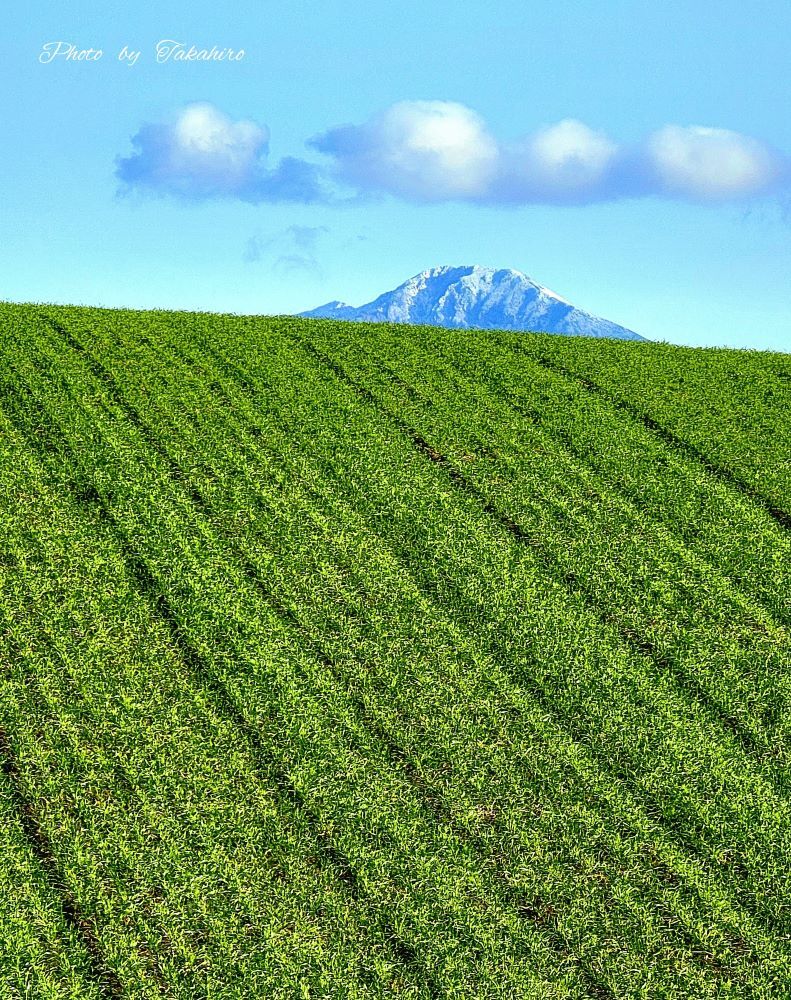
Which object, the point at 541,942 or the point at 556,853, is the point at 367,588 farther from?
the point at 541,942

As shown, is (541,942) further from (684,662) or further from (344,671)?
(684,662)

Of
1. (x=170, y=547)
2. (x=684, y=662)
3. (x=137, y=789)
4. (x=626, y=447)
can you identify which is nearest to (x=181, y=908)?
(x=137, y=789)

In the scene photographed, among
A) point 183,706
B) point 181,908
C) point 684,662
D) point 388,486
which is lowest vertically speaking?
point 181,908

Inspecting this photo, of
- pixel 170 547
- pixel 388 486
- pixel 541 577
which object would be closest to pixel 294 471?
pixel 388 486

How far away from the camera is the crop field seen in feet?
26.5

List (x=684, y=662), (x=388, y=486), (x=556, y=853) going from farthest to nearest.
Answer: (x=388, y=486) < (x=684, y=662) < (x=556, y=853)

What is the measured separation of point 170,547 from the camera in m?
13.0

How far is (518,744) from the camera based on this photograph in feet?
33.4

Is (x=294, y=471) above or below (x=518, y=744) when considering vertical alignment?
above

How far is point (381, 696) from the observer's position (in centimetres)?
1059

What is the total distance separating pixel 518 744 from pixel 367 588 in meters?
3.21

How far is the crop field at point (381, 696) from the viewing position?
8.08 m

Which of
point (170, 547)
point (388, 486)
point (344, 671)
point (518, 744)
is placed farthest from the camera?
point (388, 486)

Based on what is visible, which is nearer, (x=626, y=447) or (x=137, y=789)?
(x=137, y=789)
